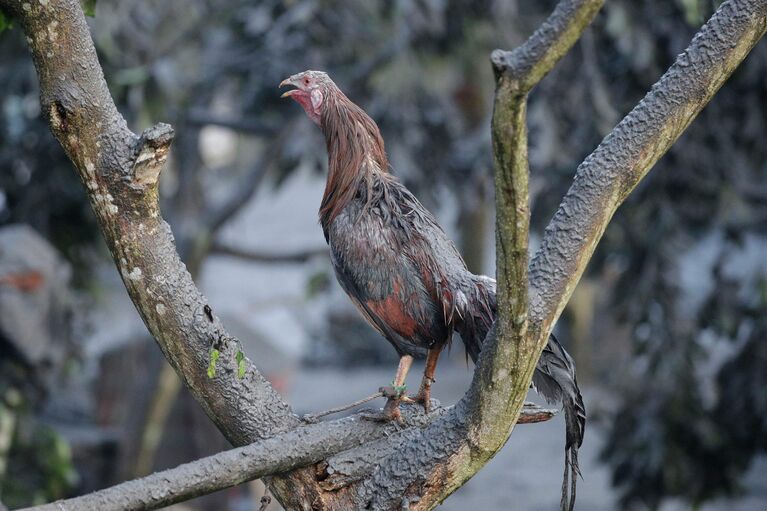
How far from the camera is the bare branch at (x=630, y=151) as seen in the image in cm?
253

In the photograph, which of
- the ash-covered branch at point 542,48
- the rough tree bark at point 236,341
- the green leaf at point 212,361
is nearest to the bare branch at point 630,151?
the rough tree bark at point 236,341

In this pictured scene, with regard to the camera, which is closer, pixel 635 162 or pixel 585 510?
pixel 635 162

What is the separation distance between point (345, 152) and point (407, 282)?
508mm

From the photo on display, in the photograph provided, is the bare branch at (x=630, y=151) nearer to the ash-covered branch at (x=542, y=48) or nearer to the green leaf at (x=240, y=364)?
the ash-covered branch at (x=542, y=48)

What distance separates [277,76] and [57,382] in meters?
3.07

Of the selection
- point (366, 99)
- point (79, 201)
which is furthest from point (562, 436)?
point (79, 201)

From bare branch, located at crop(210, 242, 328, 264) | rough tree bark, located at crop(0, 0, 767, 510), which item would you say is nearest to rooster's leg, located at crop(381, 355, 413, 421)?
rough tree bark, located at crop(0, 0, 767, 510)

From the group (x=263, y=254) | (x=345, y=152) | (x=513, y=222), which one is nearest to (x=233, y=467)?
(x=513, y=222)

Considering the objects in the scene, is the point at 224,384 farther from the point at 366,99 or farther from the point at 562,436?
the point at 562,436

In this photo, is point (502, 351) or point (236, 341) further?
point (236, 341)

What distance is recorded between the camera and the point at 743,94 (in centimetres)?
683

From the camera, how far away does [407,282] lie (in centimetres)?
316

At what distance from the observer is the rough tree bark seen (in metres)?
2.52

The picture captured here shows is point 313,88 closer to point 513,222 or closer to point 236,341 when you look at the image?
point 236,341
